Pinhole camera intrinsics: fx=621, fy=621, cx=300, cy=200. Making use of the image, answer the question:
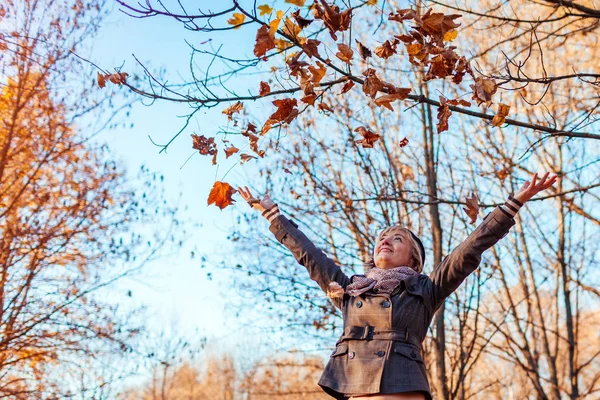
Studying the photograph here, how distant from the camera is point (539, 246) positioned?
8.83 meters

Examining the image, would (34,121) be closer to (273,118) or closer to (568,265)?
(273,118)

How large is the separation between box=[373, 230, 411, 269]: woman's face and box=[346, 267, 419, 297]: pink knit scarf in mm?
72

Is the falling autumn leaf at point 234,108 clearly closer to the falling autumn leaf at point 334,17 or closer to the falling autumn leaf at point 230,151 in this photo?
the falling autumn leaf at point 230,151

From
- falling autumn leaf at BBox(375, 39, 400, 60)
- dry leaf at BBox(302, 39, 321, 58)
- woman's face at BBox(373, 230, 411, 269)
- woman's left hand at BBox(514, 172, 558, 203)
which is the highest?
falling autumn leaf at BBox(375, 39, 400, 60)

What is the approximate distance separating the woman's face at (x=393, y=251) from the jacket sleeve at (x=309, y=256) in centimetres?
22

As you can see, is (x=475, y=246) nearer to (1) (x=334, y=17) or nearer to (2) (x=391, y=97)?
(2) (x=391, y=97)

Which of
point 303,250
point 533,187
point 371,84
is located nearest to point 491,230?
point 533,187

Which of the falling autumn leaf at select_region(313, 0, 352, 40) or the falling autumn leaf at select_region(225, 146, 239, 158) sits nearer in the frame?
the falling autumn leaf at select_region(313, 0, 352, 40)

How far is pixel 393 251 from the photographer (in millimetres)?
3314

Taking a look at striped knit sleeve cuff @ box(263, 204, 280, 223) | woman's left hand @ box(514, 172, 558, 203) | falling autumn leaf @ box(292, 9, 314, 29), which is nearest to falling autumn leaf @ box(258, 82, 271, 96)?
falling autumn leaf @ box(292, 9, 314, 29)

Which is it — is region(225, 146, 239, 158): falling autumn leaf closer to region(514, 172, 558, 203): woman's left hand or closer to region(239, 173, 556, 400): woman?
region(239, 173, 556, 400): woman

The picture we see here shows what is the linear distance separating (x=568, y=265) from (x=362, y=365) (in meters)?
6.34

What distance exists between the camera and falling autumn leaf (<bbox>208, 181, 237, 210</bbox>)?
11.3 ft

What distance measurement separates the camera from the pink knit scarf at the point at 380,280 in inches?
122
